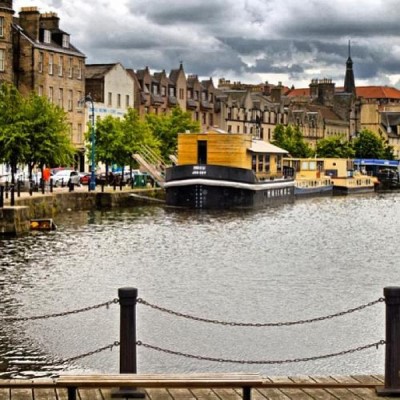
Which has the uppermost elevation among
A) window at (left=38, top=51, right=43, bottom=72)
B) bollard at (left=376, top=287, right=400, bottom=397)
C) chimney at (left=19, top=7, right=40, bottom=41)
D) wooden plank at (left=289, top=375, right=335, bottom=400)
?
chimney at (left=19, top=7, right=40, bottom=41)

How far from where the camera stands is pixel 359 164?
483 ft

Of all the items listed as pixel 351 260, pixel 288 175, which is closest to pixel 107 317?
pixel 351 260

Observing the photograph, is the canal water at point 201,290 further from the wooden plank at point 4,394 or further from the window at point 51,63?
the window at point 51,63

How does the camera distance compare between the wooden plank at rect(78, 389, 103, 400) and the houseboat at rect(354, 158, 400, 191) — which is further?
the houseboat at rect(354, 158, 400, 191)

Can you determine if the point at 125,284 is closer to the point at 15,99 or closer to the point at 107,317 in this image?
the point at 107,317

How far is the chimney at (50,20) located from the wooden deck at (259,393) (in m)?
79.5

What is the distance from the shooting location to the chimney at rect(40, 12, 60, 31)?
89750 millimetres

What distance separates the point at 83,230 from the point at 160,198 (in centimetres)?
2557

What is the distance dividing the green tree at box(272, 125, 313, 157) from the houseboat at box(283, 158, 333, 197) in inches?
666

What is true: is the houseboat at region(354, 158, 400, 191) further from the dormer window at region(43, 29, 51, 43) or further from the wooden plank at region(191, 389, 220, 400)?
the wooden plank at region(191, 389, 220, 400)

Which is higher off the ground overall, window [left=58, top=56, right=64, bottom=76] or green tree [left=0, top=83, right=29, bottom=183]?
window [left=58, top=56, right=64, bottom=76]

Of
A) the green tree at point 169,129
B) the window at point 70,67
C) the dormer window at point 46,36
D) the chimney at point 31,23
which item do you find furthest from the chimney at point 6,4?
the green tree at point 169,129

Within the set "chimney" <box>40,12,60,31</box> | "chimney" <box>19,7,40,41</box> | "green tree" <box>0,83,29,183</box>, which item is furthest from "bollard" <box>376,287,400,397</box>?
"chimney" <box>40,12,60,31</box>

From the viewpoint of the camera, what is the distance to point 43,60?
85.4 metres
